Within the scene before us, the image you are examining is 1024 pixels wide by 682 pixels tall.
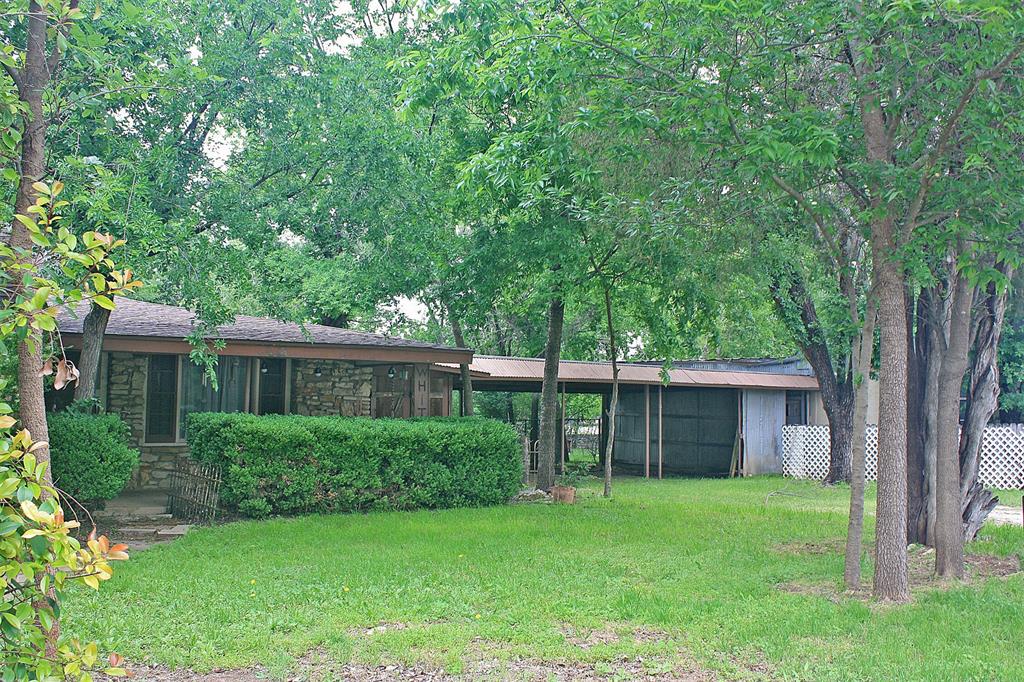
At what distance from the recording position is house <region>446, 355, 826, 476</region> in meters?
19.5

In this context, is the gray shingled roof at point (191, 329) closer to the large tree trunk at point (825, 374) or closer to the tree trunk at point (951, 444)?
the large tree trunk at point (825, 374)

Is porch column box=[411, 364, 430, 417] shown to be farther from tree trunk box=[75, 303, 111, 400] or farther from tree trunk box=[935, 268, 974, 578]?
tree trunk box=[935, 268, 974, 578]

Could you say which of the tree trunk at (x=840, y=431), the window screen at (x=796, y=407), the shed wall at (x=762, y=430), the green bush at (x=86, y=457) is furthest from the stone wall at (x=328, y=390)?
the window screen at (x=796, y=407)

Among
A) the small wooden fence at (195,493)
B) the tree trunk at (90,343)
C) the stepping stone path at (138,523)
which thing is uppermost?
the tree trunk at (90,343)

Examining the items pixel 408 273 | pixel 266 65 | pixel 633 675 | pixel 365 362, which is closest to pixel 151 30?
pixel 266 65

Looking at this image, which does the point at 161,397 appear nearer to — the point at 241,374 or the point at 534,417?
the point at 241,374

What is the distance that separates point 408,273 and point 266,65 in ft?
11.6

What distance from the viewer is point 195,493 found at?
10891 mm

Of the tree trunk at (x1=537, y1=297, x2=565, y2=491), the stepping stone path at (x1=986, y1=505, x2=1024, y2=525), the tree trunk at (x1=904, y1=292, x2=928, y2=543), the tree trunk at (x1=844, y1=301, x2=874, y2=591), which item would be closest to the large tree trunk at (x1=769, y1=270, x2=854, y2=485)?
the stepping stone path at (x1=986, y1=505, x2=1024, y2=525)

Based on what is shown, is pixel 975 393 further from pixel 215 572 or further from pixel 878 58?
pixel 215 572

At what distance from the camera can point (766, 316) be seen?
22.2 meters

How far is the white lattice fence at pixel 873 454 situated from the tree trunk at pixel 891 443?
8.45m

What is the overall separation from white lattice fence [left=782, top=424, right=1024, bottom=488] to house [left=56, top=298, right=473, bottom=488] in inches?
326

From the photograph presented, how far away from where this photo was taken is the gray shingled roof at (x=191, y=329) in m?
11.9
